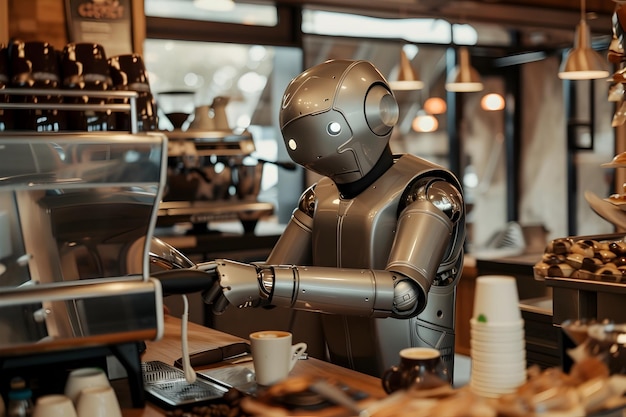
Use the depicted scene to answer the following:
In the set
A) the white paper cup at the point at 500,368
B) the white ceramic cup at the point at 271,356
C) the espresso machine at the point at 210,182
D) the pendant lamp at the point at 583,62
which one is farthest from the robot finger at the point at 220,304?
the pendant lamp at the point at 583,62

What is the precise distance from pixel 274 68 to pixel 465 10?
1.61 metres

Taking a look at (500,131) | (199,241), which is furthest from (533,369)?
(500,131)

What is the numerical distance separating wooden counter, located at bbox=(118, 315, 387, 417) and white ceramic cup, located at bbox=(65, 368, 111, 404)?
0.18 metres

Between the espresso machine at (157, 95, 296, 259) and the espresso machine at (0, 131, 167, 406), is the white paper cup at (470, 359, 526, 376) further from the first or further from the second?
the espresso machine at (157, 95, 296, 259)

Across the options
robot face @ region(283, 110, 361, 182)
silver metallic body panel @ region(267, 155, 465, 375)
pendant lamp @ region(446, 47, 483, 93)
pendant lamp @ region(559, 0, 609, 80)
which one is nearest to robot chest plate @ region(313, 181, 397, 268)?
silver metallic body panel @ region(267, 155, 465, 375)

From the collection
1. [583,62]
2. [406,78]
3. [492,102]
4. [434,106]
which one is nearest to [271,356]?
[583,62]

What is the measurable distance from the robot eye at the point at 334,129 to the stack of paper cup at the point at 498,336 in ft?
3.12

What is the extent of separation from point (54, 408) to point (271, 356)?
1.62ft

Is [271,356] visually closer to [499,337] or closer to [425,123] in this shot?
[499,337]

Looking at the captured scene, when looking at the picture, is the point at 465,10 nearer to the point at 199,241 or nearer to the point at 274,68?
the point at 274,68

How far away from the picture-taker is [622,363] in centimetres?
162

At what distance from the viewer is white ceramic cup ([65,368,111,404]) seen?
1364 millimetres

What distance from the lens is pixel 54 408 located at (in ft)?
4.19

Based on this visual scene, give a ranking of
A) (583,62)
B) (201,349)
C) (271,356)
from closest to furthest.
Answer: (271,356) → (201,349) → (583,62)
